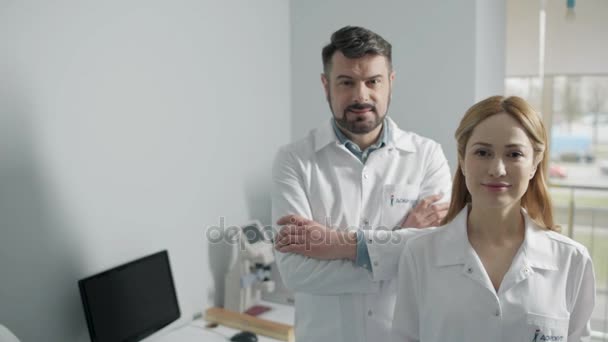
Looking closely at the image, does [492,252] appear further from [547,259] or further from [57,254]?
[57,254]

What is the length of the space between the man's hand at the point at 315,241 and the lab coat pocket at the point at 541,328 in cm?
48

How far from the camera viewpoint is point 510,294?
116 centimetres

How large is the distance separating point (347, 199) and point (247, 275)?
3.15 ft

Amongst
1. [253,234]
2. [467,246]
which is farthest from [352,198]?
[253,234]

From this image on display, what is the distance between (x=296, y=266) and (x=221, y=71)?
1.28m

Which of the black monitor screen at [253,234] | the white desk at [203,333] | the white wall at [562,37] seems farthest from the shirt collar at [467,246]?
the white wall at [562,37]

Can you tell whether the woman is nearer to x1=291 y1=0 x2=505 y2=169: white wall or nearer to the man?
the man

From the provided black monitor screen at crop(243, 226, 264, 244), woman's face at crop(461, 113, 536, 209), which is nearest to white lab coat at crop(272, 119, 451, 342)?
woman's face at crop(461, 113, 536, 209)

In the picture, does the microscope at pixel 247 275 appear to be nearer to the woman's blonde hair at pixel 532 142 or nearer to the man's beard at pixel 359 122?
the man's beard at pixel 359 122

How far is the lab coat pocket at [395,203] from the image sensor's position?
160cm

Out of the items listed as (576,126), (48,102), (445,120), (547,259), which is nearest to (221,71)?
(48,102)

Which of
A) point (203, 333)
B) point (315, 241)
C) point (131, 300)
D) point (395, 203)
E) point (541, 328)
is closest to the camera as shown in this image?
point (541, 328)

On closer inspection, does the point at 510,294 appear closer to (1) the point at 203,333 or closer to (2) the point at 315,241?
(2) the point at 315,241

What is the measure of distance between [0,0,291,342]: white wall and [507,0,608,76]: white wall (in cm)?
258
